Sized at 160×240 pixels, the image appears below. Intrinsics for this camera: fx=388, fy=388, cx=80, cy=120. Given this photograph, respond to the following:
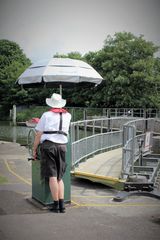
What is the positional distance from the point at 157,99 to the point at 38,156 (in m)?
26.8

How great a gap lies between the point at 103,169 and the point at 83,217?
3746mm

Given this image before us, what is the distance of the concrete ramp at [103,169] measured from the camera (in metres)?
7.42

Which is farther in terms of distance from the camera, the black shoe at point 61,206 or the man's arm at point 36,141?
the man's arm at point 36,141

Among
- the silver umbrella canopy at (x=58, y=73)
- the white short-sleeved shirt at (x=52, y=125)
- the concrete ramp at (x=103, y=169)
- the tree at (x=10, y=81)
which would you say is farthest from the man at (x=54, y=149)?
the tree at (x=10, y=81)

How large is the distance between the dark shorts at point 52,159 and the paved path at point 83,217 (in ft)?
1.73

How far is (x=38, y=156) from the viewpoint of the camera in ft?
19.1

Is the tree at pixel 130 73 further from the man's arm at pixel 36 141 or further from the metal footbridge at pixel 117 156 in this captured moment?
the man's arm at pixel 36 141

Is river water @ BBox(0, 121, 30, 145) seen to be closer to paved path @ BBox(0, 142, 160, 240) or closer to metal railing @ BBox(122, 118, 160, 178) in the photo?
metal railing @ BBox(122, 118, 160, 178)

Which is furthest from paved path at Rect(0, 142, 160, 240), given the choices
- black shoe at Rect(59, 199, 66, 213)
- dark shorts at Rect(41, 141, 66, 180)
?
dark shorts at Rect(41, 141, 66, 180)

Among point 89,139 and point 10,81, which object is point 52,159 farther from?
point 10,81

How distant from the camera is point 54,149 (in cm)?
539

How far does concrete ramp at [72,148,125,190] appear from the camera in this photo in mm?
7418

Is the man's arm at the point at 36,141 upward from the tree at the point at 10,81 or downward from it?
downward

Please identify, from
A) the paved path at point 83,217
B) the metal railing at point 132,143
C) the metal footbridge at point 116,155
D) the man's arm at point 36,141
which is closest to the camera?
the paved path at point 83,217
